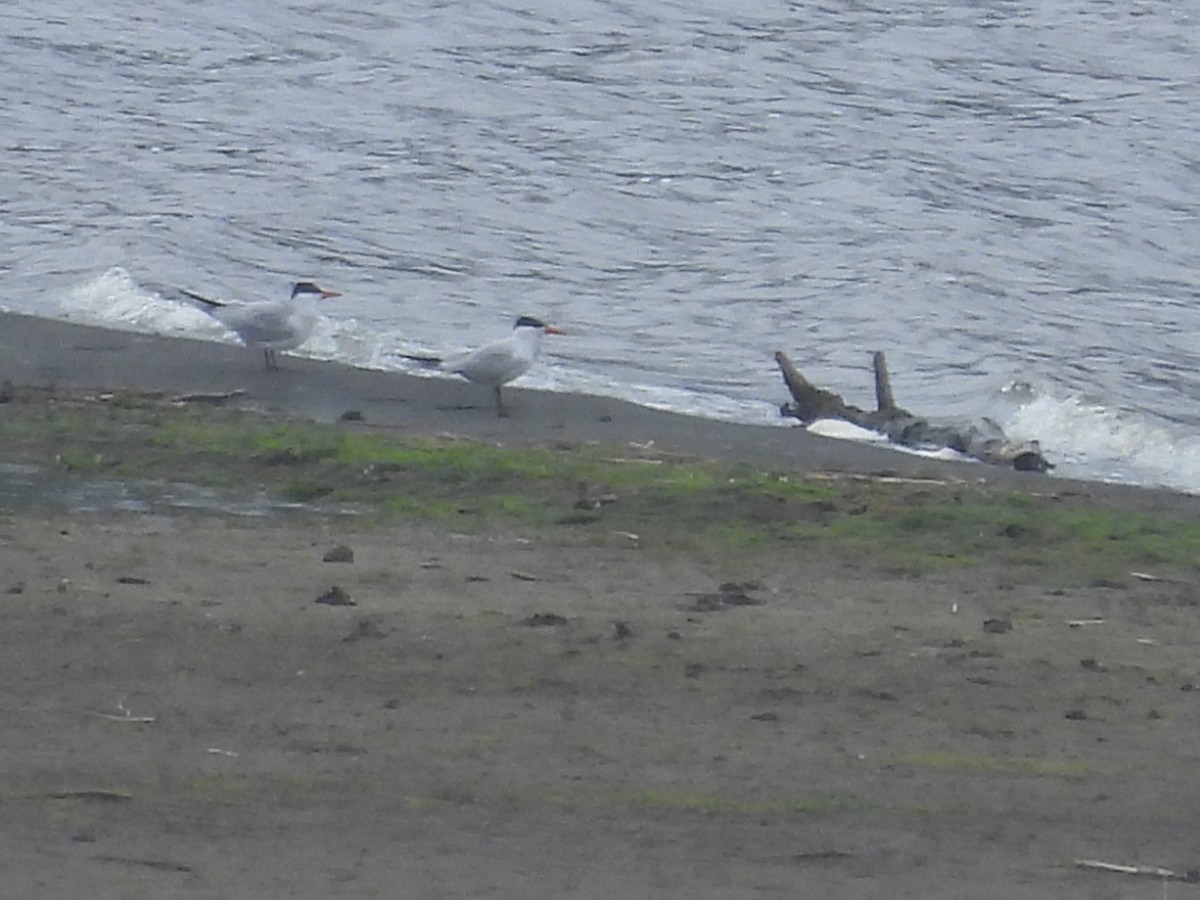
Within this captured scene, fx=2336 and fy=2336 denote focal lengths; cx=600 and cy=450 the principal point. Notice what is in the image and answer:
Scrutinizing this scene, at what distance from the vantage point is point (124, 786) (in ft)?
15.9

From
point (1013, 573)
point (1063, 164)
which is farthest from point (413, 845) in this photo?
point (1063, 164)

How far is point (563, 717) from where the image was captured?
18.1 feet

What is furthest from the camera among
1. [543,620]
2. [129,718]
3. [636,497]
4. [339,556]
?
[636,497]

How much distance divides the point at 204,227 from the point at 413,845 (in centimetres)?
1235

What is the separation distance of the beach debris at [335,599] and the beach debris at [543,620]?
19.4 inches

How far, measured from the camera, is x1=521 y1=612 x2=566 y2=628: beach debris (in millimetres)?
6246

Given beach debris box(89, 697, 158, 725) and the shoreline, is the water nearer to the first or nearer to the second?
the shoreline

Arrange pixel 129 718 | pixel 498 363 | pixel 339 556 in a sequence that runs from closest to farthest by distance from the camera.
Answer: pixel 129 718
pixel 339 556
pixel 498 363

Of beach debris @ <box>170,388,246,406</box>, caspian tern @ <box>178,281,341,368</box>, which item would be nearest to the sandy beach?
beach debris @ <box>170,388,246,406</box>

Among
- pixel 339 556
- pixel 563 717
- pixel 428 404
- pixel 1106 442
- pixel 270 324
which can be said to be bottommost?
pixel 1106 442

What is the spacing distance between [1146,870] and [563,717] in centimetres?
147

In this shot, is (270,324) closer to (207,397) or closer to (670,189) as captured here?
(207,397)

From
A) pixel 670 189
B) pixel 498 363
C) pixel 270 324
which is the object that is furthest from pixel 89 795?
pixel 670 189

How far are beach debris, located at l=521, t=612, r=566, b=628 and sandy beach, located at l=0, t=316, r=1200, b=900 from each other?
0.01 metres
